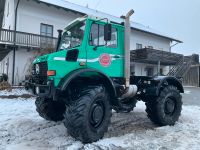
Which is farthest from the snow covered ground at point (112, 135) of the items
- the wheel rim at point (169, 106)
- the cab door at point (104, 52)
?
the cab door at point (104, 52)

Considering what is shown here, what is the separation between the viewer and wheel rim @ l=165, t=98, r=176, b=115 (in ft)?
25.6

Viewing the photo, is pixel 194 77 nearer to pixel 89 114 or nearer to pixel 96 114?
pixel 96 114

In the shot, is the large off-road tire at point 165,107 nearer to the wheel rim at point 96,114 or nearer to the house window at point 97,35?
the wheel rim at point 96,114

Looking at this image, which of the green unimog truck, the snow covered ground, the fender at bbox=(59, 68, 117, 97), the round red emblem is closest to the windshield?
the green unimog truck

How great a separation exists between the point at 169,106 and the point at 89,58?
3271mm

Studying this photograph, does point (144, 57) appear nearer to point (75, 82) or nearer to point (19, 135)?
point (75, 82)

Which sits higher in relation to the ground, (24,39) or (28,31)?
(28,31)

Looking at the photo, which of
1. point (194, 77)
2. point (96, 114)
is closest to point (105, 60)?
point (96, 114)

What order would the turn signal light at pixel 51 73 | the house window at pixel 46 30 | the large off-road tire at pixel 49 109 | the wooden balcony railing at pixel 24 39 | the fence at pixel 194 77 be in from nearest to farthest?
the turn signal light at pixel 51 73 → the large off-road tire at pixel 49 109 → the wooden balcony railing at pixel 24 39 → the house window at pixel 46 30 → the fence at pixel 194 77

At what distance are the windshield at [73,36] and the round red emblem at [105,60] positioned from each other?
70 cm

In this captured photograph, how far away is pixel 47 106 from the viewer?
718cm

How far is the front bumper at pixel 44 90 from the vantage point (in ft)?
18.1

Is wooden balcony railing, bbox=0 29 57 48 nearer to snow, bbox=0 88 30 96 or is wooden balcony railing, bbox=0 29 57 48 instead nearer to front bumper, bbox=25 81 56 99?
snow, bbox=0 88 30 96

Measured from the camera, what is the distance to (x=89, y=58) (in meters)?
6.13
